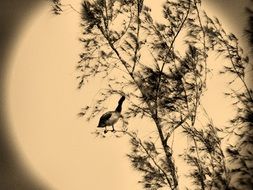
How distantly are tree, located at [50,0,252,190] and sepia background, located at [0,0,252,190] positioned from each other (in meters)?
0.04

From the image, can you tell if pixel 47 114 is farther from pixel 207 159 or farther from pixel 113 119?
pixel 207 159

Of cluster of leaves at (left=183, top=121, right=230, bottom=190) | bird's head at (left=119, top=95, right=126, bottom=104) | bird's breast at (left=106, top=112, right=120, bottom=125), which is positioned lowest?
cluster of leaves at (left=183, top=121, right=230, bottom=190)

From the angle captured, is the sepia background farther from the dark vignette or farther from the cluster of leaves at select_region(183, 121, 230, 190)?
the cluster of leaves at select_region(183, 121, 230, 190)

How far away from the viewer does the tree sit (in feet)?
4.91

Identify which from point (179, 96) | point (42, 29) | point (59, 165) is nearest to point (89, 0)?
point (42, 29)

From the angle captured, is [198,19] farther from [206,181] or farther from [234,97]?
[206,181]

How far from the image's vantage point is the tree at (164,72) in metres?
1.50

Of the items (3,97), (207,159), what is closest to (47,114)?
(3,97)

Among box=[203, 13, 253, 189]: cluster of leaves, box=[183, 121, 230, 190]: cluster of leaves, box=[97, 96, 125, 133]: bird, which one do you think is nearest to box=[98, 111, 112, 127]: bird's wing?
box=[97, 96, 125, 133]: bird

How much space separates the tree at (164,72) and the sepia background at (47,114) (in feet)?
0.12

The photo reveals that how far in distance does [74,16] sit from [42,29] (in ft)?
0.36

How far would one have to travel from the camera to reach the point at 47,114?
145 centimetres

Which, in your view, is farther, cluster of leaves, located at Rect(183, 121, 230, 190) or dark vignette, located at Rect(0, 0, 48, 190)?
cluster of leaves, located at Rect(183, 121, 230, 190)

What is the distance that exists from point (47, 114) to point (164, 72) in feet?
1.32
